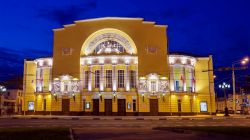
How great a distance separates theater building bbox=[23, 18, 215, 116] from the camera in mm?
48094

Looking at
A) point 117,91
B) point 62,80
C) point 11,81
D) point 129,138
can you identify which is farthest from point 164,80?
point 11,81

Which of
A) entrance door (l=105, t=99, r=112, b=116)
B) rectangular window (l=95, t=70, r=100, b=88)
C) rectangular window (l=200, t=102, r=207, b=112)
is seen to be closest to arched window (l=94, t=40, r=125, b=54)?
rectangular window (l=95, t=70, r=100, b=88)

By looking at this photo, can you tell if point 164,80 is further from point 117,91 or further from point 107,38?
point 107,38

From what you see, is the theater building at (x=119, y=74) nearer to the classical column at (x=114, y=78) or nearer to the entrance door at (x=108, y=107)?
the classical column at (x=114, y=78)

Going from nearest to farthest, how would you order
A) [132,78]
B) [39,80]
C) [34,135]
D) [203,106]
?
1. [34,135]
2. [132,78]
3. [203,106]
4. [39,80]

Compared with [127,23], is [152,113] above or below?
below

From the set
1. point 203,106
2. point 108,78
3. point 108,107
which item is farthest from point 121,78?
point 203,106

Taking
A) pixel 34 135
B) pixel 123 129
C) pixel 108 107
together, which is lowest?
pixel 123 129

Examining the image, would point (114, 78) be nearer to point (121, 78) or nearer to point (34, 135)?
point (121, 78)

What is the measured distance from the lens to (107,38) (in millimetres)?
51375

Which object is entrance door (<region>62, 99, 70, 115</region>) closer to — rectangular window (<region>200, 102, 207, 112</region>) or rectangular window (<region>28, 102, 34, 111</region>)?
rectangular window (<region>28, 102, 34, 111</region>)

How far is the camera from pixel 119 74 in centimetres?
4859

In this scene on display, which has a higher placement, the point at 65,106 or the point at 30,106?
the point at 65,106

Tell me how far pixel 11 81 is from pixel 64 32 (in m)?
40.1
